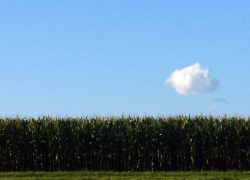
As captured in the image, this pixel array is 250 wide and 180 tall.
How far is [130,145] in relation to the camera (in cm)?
2798

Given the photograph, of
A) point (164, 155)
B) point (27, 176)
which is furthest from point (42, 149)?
point (164, 155)

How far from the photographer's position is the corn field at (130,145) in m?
27.7

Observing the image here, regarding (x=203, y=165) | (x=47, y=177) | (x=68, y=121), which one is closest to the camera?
(x=47, y=177)

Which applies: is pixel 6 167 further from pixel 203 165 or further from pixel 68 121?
pixel 203 165

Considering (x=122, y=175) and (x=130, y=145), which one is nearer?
(x=122, y=175)

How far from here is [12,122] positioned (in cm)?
3030

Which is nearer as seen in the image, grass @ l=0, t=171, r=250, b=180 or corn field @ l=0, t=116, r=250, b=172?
grass @ l=0, t=171, r=250, b=180

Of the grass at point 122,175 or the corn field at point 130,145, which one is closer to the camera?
the grass at point 122,175

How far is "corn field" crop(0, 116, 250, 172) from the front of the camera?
27688 millimetres

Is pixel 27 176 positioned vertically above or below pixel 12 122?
below

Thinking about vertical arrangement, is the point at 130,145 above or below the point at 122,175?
above

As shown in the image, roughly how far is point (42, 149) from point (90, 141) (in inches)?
128

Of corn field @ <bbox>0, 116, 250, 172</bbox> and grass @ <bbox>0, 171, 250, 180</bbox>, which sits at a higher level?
corn field @ <bbox>0, 116, 250, 172</bbox>

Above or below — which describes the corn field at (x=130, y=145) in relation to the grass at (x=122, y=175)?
above
